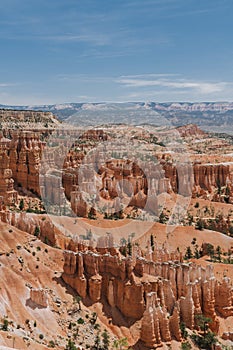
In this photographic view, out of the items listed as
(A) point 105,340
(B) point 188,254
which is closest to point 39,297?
(A) point 105,340

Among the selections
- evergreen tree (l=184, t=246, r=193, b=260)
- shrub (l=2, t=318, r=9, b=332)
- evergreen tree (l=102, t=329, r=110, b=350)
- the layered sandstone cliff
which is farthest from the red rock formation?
evergreen tree (l=184, t=246, r=193, b=260)

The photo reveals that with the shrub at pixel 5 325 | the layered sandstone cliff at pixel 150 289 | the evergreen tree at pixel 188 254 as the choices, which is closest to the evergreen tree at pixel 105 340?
the layered sandstone cliff at pixel 150 289

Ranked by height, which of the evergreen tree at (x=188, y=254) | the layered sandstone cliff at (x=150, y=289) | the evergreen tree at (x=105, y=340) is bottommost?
the evergreen tree at (x=188, y=254)

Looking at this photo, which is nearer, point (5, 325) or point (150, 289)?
point (5, 325)

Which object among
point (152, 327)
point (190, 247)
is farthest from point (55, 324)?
point (190, 247)

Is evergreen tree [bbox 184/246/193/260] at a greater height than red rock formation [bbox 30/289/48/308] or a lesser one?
lesser

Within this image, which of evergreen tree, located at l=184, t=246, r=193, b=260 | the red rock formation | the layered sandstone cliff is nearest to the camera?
the red rock formation

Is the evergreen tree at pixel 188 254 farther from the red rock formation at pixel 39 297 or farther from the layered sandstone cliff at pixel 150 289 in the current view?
the red rock formation at pixel 39 297

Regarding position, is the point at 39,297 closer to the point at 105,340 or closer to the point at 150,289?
the point at 105,340

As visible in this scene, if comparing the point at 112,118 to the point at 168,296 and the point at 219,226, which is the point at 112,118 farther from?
the point at 168,296

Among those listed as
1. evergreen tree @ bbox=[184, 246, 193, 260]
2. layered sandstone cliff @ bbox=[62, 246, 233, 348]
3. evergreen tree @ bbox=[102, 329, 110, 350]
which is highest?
layered sandstone cliff @ bbox=[62, 246, 233, 348]

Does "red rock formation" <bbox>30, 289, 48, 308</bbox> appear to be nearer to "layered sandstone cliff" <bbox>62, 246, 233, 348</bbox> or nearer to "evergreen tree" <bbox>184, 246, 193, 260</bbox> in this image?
"layered sandstone cliff" <bbox>62, 246, 233, 348</bbox>
